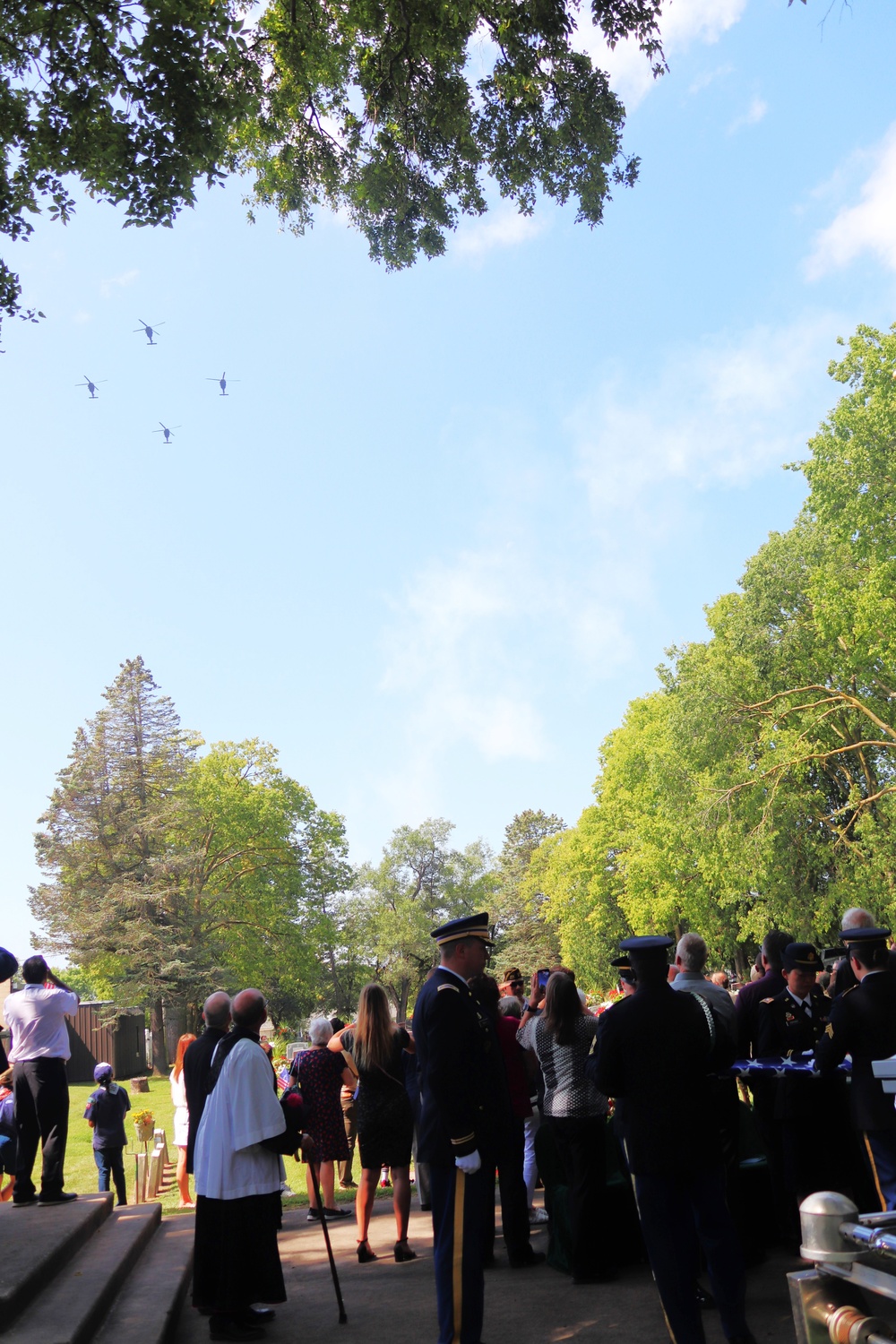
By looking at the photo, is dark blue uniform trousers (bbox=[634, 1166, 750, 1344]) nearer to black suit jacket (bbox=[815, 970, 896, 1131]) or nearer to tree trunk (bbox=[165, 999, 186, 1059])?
black suit jacket (bbox=[815, 970, 896, 1131])

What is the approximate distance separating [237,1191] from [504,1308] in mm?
1820

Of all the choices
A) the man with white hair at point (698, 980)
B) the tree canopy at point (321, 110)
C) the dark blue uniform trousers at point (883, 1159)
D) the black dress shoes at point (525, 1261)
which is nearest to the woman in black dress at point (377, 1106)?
the black dress shoes at point (525, 1261)

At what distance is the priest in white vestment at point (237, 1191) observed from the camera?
20.7 feet

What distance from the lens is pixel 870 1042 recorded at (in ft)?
19.8

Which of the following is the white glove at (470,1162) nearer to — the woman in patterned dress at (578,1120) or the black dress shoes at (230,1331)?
the woman in patterned dress at (578,1120)

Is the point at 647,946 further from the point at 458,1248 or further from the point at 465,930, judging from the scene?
the point at 458,1248

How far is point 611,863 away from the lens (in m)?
53.9

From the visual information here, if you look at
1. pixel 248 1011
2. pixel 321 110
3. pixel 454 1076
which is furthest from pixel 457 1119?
pixel 321 110

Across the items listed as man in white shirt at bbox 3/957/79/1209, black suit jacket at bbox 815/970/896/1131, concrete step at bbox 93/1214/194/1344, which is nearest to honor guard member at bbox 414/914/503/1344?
concrete step at bbox 93/1214/194/1344

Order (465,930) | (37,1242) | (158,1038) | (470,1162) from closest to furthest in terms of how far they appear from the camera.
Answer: (470,1162)
(465,930)
(37,1242)
(158,1038)

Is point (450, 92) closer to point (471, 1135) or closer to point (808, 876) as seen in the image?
point (471, 1135)

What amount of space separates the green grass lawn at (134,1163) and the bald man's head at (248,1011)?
5.17 m

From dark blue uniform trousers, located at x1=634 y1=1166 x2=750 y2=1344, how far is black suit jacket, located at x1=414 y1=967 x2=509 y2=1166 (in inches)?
33.3

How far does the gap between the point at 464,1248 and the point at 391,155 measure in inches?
376
